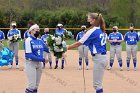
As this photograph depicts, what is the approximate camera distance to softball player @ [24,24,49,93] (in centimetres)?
943

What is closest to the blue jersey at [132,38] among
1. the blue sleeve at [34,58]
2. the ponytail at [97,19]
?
the blue sleeve at [34,58]

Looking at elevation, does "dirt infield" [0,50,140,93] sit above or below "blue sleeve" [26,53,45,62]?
below

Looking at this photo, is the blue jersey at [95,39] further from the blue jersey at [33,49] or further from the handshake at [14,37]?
the handshake at [14,37]

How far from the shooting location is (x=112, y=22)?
53.9m

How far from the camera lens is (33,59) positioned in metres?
9.44

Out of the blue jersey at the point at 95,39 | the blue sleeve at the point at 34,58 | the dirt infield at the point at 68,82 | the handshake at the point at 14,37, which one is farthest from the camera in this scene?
the handshake at the point at 14,37

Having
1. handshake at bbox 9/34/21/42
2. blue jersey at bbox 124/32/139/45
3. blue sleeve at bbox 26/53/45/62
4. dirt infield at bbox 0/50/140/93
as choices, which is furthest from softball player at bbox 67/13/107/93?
handshake at bbox 9/34/21/42

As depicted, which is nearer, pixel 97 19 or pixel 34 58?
pixel 97 19

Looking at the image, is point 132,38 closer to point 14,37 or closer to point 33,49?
point 14,37

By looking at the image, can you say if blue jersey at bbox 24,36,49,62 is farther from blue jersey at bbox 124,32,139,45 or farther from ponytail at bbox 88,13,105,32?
blue jersey at bbox 124,32,139,45

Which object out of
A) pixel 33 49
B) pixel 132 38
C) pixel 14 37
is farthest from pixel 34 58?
pixel 132 38

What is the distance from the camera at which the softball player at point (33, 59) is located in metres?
9.43

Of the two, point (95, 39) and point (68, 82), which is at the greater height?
point (95, 39)

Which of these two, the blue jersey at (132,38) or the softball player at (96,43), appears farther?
the blue jersey at (132,38)
